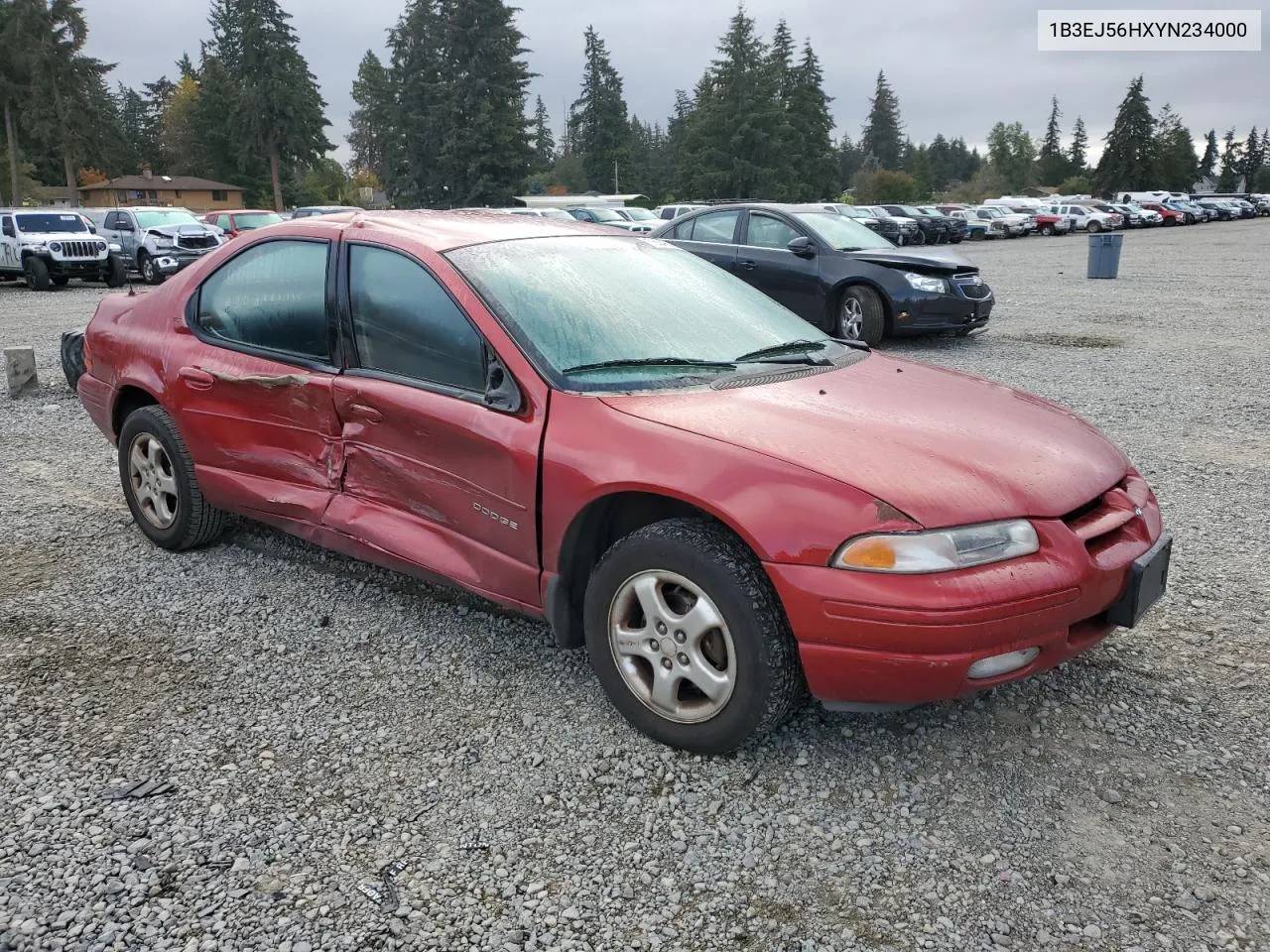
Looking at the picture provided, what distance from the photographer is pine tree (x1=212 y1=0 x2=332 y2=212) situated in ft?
211

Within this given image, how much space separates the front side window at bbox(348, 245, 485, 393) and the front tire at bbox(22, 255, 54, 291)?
66.0 feet

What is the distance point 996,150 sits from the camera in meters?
130

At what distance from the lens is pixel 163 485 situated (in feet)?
15.3

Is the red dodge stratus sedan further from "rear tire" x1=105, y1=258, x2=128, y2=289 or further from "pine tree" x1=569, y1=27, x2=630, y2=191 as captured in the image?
"pine tree" x1=569, y1=27, x2=630, y2=191

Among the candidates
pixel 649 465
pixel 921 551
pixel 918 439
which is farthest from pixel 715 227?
pixel 921 551

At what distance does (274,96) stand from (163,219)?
1836 inches

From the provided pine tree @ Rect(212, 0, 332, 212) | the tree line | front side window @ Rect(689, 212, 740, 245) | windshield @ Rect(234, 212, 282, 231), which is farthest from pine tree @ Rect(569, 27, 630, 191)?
front side window @ Rect(689, 212, 740, 245)

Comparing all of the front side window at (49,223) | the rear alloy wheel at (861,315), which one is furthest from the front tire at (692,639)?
the front side window at (49,223)

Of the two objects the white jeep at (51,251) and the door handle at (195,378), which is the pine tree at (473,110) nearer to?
the white jeep at (51,251)

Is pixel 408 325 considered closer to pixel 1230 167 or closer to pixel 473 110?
pixel 473 110

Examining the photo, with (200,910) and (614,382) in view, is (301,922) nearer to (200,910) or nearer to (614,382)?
(200,910)

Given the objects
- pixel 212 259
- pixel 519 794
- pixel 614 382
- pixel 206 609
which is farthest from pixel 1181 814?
pixel 212 259

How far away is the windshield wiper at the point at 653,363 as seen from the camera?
331 cm

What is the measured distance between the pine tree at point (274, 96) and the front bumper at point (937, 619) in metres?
69.7
